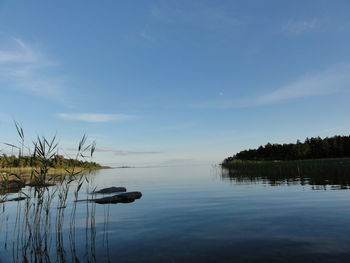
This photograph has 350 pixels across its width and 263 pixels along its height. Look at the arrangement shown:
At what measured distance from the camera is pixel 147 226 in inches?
516

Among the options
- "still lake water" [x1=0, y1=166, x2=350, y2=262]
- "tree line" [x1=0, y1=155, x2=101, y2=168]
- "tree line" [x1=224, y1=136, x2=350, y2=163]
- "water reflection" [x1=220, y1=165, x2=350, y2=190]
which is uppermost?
"tree line" [x1=224, y1=136, x2=350, y2=163]

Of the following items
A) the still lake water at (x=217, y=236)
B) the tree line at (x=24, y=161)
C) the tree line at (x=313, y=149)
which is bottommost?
the still lake water at (x=217, y=236)

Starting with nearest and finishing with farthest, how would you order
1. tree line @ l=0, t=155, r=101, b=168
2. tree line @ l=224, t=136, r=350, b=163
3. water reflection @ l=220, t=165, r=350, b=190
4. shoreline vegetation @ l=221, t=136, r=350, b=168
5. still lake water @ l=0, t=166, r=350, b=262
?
still lake water @ l=0, t=166, r=350, b=262, tree line @ l=0, t=155, r=101, b=168, water reflection @ l=220, t=165, r=350, b=190, shoreline vegetation @ l=221, t=136, r=350, b=168, tree line @ l=224, t=136, r=350, b=163

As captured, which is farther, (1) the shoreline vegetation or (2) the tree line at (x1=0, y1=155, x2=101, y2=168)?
(1) the shoreline vegetation

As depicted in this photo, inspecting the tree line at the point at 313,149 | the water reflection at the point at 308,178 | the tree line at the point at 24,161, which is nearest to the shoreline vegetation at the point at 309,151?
the tree line at the point at 313,149

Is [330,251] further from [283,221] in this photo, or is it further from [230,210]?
[230,210]

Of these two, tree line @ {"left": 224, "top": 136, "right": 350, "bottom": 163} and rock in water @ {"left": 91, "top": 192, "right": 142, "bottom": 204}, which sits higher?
tree line @ {"left": 224, "top": 136, "right": 350, "bottom": 163}

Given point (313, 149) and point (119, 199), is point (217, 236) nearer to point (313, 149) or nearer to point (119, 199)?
point (119, 199)

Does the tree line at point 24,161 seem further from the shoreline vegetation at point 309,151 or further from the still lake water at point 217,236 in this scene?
the shoreline vegetation at point 309,151

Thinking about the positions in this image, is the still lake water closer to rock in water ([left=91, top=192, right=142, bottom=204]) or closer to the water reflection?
rock in water ([left=91, top=192, right=142, bottom=204])

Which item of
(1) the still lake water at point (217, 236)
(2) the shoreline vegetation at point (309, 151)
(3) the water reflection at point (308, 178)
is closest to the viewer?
(1) the still lake water at point (217, 236)

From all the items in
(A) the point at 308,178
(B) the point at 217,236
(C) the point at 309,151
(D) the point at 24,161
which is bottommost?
(B) the point at 217,236

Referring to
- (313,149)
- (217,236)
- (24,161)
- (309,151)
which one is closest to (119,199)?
(24,161)

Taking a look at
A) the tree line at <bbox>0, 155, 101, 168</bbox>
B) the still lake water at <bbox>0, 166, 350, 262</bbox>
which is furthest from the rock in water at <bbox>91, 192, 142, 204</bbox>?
the tree line at <bbox>0, 155, 101, 168</bbox>
